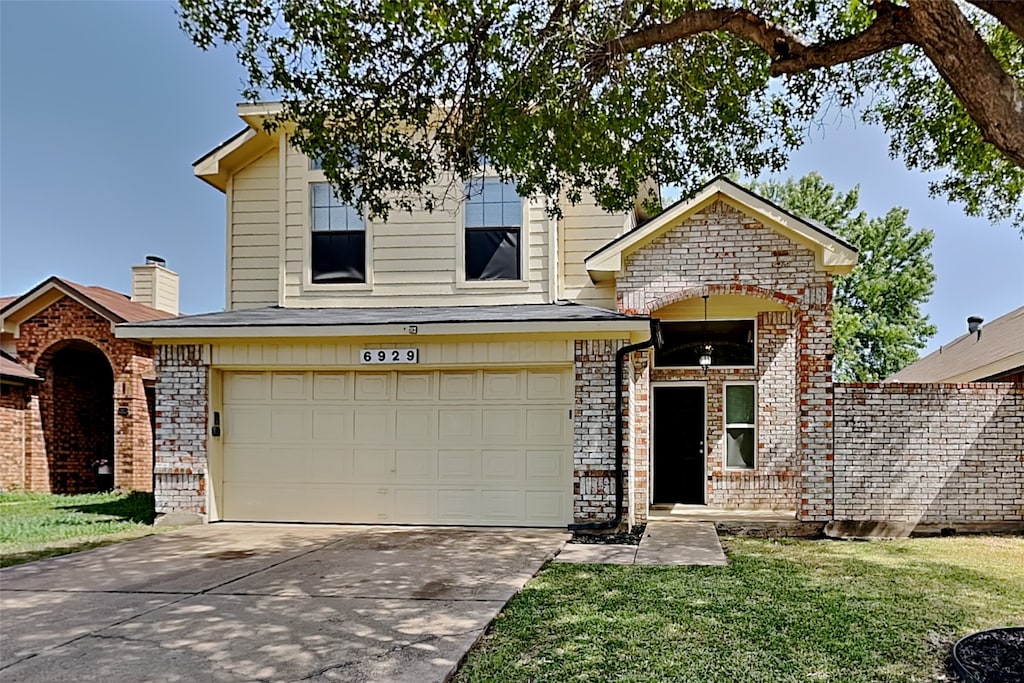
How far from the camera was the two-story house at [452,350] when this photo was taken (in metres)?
9.10

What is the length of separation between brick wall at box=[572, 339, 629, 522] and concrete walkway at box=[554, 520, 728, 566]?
25.7 inches

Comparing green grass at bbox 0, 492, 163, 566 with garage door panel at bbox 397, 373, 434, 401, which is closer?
green grass at bbox 0, 492, 163, 566

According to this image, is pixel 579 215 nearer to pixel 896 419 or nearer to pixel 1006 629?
pixel 896 419

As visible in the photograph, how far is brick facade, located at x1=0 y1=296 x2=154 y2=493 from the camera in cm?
1388

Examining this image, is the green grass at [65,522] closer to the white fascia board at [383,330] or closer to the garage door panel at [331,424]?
the garage door panel at [331,424]

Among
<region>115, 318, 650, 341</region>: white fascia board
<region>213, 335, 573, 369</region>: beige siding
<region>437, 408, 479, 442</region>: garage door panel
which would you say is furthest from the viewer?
<region>437, 408, 479, 442</region>: garage door panel

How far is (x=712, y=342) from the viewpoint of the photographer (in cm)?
1180

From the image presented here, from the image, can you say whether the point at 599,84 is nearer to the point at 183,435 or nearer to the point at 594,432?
the point at 594,432

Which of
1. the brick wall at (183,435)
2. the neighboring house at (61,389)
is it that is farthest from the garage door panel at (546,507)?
the neighboring house at (61,389)

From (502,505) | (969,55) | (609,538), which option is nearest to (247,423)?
(502,505)

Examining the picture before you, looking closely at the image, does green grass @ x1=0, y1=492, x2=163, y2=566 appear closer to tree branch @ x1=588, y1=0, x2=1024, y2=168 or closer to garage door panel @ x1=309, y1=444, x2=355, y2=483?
garage door panel @ x1=309, y1=444, x2=355, y2=483

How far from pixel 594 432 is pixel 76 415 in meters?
12.3

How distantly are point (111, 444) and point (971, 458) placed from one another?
1646cm

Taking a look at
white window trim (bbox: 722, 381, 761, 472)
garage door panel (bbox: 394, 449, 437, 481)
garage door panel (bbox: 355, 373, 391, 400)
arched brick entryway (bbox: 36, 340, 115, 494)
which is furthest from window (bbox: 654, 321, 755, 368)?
arched brick entryway (bbox: 36, 340, 115, 494)
